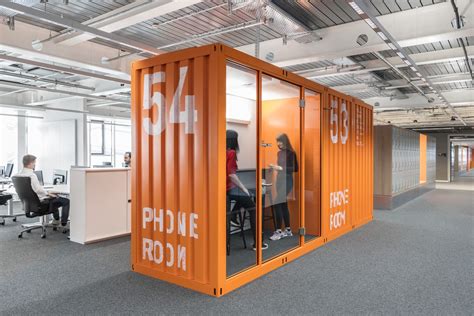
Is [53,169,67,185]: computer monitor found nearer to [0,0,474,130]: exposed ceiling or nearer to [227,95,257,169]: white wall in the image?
[0,0,474,130]: exposed ceiling

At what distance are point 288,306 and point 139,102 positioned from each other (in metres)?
2.70

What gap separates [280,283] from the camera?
3855mm

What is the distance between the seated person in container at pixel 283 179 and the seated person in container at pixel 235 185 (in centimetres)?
111

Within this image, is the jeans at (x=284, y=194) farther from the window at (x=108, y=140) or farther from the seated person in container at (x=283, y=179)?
the window at (x=108, y=140)

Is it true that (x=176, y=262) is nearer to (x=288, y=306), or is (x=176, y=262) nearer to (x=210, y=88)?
(x=288, y=306)

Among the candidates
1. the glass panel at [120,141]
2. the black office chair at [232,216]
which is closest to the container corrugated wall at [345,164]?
the black office chair at [232,216]

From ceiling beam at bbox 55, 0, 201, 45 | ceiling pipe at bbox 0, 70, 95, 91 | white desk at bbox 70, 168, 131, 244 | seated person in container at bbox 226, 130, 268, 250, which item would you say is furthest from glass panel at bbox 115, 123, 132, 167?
seated person in container at bbox 226, 130, 268, 250

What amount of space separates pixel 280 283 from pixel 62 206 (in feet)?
14.2

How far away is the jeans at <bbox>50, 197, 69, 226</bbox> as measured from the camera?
602 cm

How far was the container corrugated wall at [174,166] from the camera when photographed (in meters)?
3.60

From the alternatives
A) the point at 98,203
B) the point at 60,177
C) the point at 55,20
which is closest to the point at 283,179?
the point at 98,203

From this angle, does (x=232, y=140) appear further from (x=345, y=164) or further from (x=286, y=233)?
(x=345, y=164)

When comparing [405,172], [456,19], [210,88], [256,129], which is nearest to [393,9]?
[456,19]

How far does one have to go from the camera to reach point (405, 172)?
10930 millimetres
